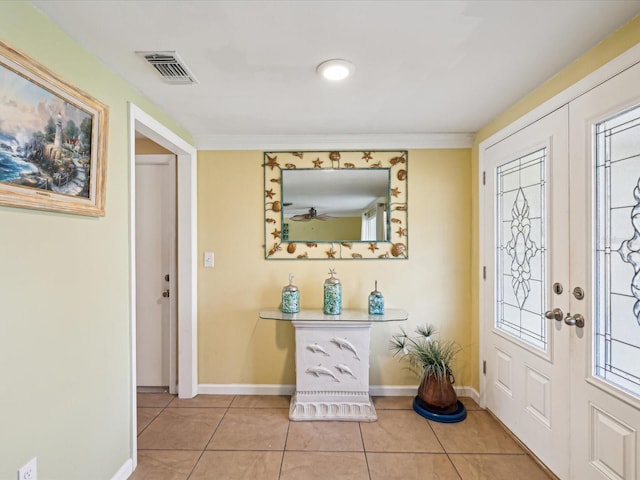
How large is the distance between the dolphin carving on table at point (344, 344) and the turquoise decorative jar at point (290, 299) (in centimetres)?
37

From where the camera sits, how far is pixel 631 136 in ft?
4.59

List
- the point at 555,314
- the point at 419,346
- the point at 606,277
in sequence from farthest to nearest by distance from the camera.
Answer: the point at 419,346
the point at 555,314
the point at 606,277

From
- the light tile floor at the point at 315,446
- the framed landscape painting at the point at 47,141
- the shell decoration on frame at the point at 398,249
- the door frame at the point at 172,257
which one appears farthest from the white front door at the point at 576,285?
the door frame at the point at 172,257

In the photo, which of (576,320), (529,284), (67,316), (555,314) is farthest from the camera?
(529,284)

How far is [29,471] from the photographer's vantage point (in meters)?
1.24

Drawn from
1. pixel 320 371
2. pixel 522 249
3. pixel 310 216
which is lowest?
pixel 320 371

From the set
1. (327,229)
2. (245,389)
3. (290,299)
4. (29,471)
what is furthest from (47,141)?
(245,389)

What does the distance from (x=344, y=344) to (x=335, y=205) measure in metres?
1.12

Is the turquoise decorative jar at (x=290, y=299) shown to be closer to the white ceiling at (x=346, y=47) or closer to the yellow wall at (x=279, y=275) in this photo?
the yellow wall at (x=279, y=275)

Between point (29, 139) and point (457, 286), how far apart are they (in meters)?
2.82

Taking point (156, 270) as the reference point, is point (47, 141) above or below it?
above

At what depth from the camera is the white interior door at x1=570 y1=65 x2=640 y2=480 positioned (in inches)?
54.7

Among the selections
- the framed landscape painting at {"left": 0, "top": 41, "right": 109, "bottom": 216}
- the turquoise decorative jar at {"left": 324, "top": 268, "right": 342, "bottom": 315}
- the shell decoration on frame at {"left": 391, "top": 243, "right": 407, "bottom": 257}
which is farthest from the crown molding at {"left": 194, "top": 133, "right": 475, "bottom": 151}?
the framed landscape painting at {"left": 0, "top": 41, "right": 109, "bottom": 216}

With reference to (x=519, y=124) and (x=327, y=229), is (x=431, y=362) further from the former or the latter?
(x=519, y=124)
